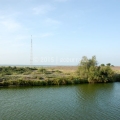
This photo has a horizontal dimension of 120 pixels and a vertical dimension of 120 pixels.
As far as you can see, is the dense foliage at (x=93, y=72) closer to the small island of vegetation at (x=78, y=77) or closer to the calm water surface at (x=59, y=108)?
the small island of vegetation at (x=78, y=77)

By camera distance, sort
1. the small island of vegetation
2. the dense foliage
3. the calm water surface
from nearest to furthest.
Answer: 1. the calm water surface
2. the small island of vegetation
3. the dense foliage

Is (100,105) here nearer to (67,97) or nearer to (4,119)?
(67,97)

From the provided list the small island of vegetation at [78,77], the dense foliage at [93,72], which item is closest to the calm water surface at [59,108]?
the small island of vegetation at [78,77]

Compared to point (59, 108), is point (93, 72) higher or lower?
higher

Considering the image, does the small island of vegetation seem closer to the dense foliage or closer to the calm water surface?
the dense foliage

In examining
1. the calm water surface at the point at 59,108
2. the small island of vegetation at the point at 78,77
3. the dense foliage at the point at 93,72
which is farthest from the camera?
the dense foliage at the point at 93,72

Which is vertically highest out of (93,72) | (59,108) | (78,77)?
(93,72)

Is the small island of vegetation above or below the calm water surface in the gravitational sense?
above

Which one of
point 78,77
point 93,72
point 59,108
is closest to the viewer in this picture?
point 59,108

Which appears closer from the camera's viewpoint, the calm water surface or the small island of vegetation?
the calm water surface

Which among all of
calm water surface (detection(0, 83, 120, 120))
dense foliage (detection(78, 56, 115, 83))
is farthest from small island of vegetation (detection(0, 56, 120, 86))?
calm water surface (detection(0, 83, 120, 120))

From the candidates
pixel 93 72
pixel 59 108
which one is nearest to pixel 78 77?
pixel 93 72

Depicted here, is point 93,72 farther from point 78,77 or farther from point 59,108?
point 59,108

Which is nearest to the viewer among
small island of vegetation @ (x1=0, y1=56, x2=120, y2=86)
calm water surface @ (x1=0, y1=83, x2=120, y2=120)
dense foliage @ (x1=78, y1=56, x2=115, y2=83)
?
calm water surface @ (x1=0, y1=83, x2=120, y2=120)
